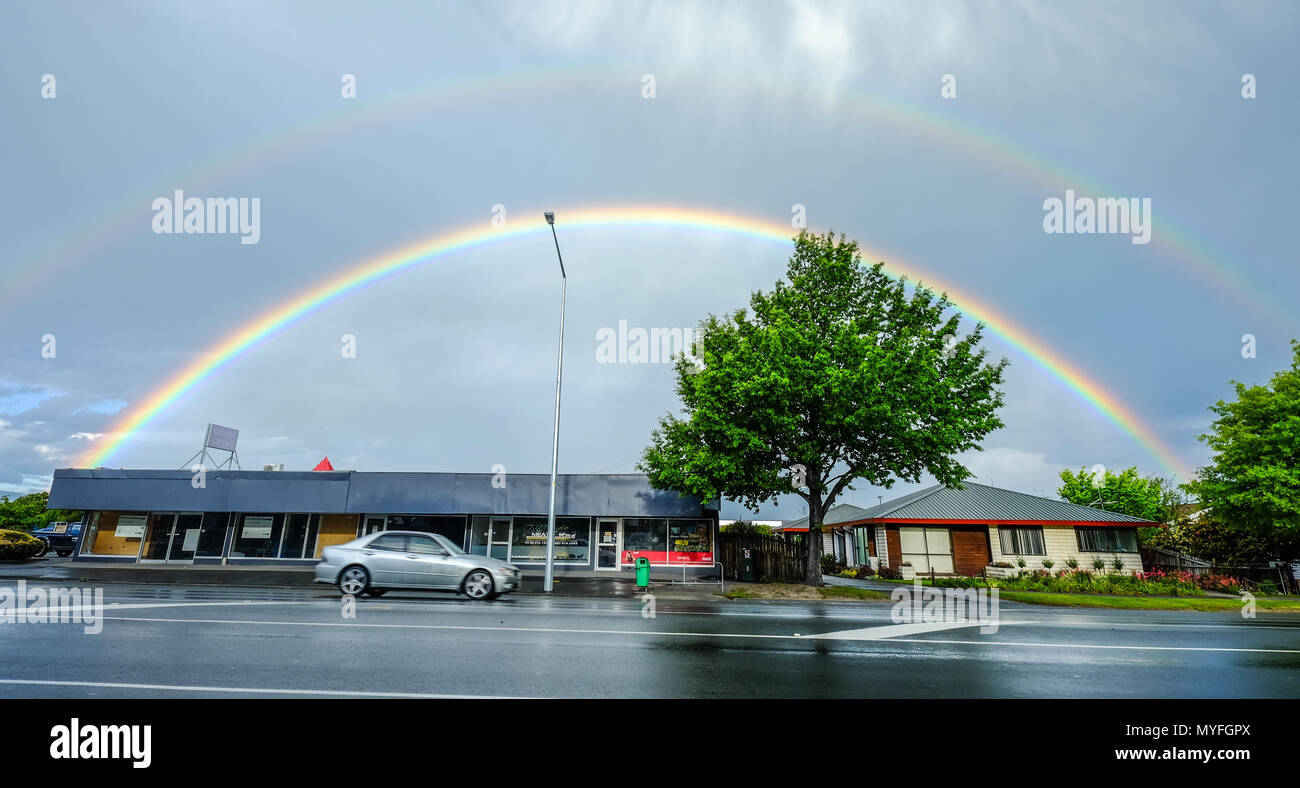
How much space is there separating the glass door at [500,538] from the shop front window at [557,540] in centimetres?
25

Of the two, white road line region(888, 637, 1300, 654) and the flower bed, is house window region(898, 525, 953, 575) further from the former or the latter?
white road line region(888, 637, 1300, 654)

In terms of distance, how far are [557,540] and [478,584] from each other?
13.7 meters

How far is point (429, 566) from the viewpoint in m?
13.8

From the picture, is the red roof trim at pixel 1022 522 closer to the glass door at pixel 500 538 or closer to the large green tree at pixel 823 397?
the large green tree at pixel 823 397

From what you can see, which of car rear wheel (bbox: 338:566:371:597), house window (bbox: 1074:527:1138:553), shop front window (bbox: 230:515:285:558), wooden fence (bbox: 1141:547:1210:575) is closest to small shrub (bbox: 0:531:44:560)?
shop front window (bbox: 230:515:285:558)

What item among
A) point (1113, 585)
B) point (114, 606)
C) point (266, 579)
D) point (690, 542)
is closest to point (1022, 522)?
point (1113, 585)

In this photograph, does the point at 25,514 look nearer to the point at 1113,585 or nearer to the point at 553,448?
the point at 553,448

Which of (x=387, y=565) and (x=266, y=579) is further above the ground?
(x=387, y=565)

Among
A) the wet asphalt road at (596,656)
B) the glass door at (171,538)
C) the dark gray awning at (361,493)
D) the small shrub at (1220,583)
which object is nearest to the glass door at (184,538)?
the glass door at (171,538)

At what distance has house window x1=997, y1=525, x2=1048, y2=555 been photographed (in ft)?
107

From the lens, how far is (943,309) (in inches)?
886

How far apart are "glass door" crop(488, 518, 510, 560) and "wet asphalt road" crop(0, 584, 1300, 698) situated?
51.6ft
